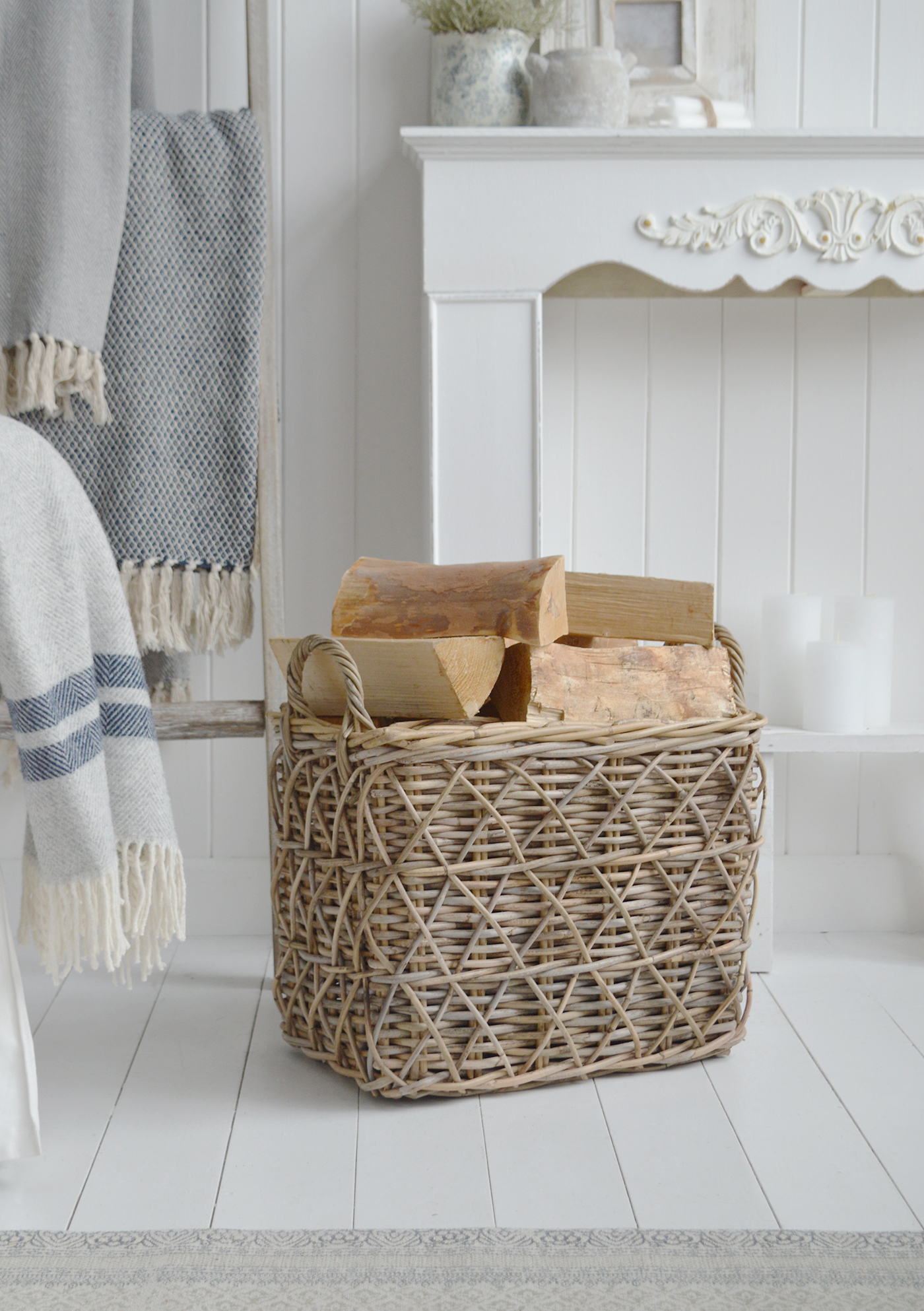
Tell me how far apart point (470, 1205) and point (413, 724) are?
41cm

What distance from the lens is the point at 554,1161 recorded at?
1029 mm

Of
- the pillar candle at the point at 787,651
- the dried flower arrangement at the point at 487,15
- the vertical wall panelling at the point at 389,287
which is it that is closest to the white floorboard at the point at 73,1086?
the vertical wall panelling at the point at 389,287

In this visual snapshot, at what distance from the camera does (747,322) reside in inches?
67.3

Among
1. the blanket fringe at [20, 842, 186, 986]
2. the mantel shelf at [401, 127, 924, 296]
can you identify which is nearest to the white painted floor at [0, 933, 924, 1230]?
the blanket fringe at [20, 842, 186, 986]

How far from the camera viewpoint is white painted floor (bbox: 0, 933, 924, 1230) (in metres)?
0.96

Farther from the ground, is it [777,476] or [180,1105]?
[777,476]

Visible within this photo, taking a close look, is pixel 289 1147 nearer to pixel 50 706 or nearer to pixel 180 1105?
pixel 180 1105

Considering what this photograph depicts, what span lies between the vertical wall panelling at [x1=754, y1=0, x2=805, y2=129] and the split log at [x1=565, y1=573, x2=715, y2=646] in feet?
2.48

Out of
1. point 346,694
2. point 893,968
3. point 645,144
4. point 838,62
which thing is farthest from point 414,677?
point 838,62

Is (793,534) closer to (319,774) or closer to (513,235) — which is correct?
(513,235)

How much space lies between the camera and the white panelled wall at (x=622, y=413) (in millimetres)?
1641

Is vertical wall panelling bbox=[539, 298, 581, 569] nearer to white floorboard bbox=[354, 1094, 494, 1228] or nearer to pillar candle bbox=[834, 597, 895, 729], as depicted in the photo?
pillar candle bbox=[834, 597, 895, 729]

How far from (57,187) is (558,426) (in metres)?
0.72

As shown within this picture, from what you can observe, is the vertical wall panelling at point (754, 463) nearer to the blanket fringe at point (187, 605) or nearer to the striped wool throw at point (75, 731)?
the blanket fringe at point (187, 605)
